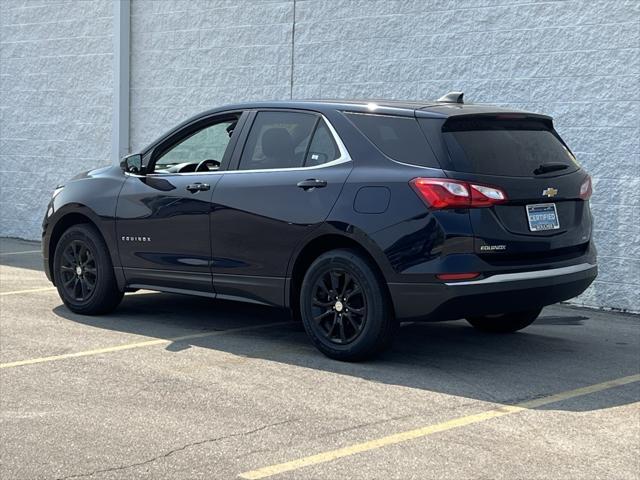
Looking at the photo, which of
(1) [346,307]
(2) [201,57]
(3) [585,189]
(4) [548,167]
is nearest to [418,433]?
(1) [346,307]

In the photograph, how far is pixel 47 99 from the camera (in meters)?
16.0

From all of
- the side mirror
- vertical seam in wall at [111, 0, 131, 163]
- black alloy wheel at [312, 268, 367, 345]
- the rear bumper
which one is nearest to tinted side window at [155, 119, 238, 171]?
the side mirror

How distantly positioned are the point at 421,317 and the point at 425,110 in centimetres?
140

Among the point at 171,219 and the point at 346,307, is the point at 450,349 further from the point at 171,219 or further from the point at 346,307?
the point at 171,219

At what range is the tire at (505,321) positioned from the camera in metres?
8.66

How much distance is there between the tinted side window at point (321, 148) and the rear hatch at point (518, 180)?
68 centimetres

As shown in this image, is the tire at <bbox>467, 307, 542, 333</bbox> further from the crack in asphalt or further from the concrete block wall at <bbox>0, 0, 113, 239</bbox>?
the concrete block wall at <bbox>0, 0, 113, 239</bbox>

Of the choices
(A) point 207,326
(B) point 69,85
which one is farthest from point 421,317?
(B) point 69,85

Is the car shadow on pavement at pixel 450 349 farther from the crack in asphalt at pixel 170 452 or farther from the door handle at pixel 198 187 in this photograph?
the crack in asphalt at pixel 170 452

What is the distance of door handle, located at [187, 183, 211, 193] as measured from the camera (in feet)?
27.7

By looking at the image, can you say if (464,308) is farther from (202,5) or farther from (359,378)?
(202,5)

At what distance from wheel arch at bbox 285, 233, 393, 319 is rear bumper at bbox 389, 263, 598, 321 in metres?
0.19

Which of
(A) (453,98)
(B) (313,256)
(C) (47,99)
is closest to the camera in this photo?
(B) (313,256)

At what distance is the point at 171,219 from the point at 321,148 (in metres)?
1.43
